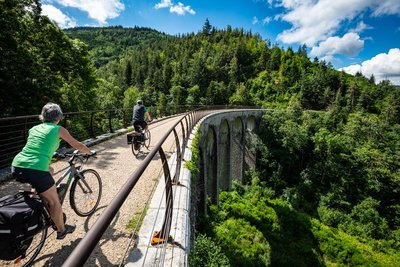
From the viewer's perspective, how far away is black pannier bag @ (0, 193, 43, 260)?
234cm

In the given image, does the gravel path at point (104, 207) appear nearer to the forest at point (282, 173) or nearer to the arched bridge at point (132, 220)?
the arched bridge at point (132, 220)

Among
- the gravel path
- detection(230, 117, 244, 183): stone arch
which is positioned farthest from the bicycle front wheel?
detection(230, 117, 244, 183): stone arch

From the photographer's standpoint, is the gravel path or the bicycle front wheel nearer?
the gravel path

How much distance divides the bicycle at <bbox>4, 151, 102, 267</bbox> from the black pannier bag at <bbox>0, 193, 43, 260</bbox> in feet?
0.58

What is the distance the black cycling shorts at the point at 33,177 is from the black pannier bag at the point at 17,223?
0.16 m

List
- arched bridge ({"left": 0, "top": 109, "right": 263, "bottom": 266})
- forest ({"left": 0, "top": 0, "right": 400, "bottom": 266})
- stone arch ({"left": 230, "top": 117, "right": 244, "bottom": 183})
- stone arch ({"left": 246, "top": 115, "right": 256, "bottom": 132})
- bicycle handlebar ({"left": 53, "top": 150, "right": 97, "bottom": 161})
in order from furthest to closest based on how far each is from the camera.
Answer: stone arch ({"left": 246, "top": 115, "right": 256, "bottom": 132}) → stone arch ({"left": 230, "top": 117, "right": 244, "bottom": 183}) → forest ({"left": 0, "top": 0, "right": 400, "bottom": 266}) → bicycle handlebar ({"left": 53, "top": 150, "right": 97, "bottom": 161}) → arched bridge ({"left": 0, "top": 109, "right": 263, "bottom": 266})

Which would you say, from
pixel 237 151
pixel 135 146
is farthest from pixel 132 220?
pixel 237 151

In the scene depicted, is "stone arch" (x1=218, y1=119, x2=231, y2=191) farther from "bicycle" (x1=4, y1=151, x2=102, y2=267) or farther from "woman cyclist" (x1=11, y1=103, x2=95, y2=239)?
"woman cyclist" (x1=11, y1=103, x2=95, y2=239)

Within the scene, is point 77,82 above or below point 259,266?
above

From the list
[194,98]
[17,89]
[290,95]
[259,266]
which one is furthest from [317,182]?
[290,95]

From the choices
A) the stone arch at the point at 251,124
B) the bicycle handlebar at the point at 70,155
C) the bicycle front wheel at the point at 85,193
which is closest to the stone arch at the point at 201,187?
the bicycle front wheel at the point at 85,193

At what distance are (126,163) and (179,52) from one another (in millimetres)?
113672

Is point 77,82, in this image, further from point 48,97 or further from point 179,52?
point 179,52

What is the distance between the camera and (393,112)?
226 ft
